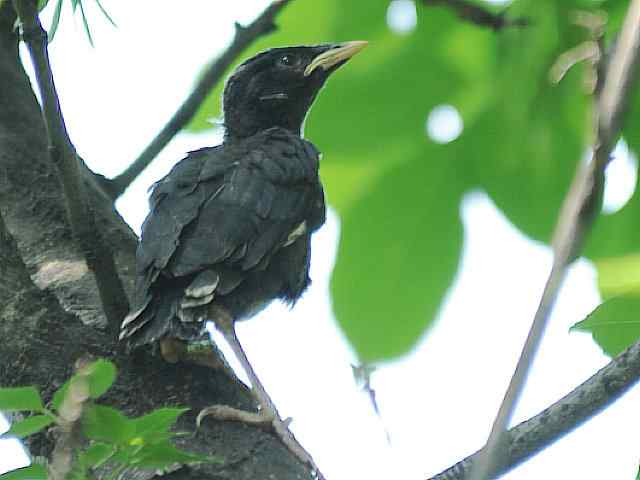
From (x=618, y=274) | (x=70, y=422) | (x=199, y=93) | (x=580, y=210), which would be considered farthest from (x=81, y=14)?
(x=580, y=210)

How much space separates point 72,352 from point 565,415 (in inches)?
46.1

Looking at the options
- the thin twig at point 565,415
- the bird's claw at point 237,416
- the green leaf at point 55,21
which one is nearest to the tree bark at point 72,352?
the bird's claw at point 237,416

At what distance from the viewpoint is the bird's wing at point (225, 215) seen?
3.07 m

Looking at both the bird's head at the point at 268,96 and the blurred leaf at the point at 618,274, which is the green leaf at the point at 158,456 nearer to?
the blurred leaf at the point at 618,274

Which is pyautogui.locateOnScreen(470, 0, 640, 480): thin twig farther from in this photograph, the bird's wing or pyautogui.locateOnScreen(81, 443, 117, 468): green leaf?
the bird's wing

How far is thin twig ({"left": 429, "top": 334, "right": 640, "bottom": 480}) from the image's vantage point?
1.80m

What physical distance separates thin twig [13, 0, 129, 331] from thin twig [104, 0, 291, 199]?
736 mm

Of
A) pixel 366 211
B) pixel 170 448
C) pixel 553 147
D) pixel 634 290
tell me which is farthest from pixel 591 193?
pixel 366 211

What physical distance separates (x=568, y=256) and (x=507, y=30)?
1336 millimetres

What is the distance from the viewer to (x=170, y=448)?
4.72 feet

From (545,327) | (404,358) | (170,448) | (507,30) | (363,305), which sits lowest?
(545,327)

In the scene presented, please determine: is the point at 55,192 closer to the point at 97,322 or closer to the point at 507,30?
the point at 97,322

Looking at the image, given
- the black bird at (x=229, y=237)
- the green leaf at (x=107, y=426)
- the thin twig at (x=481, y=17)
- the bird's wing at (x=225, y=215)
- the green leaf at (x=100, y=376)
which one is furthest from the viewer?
the bird's wing at (x=225, y=215)

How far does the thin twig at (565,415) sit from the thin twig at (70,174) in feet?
3.19
